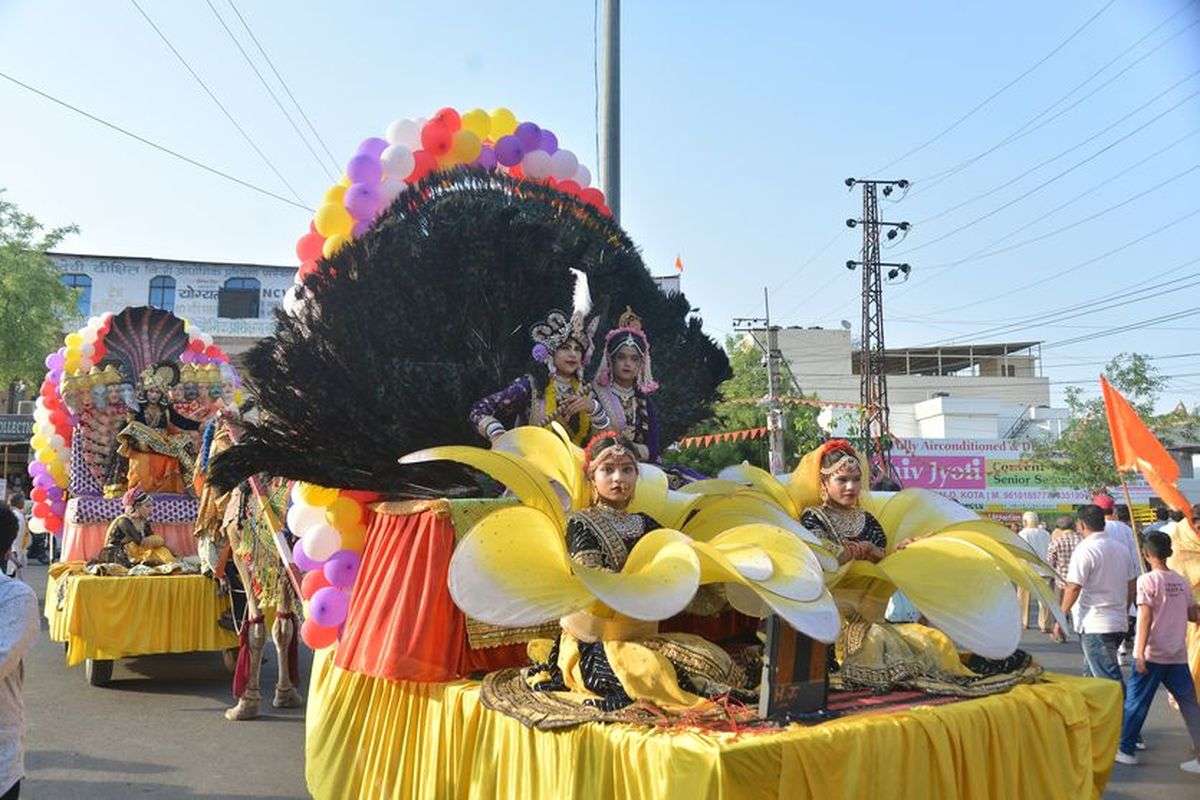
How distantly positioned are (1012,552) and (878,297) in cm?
2597

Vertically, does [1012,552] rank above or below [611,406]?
below

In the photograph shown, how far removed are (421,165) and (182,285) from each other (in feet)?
95.5

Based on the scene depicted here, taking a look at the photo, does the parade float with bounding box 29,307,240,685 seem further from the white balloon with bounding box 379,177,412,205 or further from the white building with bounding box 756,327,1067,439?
the white building with bounding box 756,327,1067,439

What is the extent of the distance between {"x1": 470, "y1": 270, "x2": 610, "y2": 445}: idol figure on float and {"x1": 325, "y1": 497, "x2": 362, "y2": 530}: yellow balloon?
0.82 metres

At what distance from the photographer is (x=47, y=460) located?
10617 mm

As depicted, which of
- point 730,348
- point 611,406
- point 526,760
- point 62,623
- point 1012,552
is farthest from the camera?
Answer: point 730,348

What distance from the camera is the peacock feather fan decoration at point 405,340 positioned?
16.3 feet

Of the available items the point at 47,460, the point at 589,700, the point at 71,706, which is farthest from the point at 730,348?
the point at 589,700

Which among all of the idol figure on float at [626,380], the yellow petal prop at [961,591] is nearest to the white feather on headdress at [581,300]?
the idol figure on float at [626,380]

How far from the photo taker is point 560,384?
17.3ft

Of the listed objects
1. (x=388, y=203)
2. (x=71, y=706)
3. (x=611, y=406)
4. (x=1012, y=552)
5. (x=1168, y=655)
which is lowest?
(x=71, y=706)

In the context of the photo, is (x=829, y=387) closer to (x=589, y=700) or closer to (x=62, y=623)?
(x=62, y=623)

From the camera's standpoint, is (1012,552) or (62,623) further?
(62,623)

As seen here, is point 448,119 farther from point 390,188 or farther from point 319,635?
point 319,635
